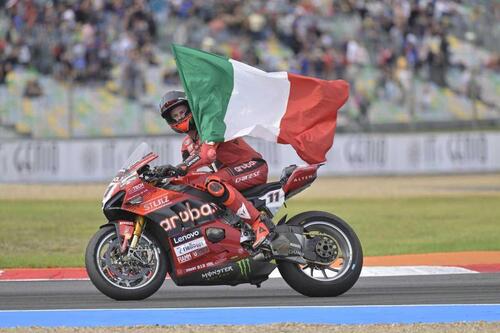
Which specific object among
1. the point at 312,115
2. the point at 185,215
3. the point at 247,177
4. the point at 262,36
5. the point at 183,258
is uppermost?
the point at 262,36

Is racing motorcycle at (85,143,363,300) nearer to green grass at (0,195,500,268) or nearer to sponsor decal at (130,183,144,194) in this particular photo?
sponsor decal at (130,183,144,194)

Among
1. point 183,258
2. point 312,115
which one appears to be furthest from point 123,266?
point 312,115

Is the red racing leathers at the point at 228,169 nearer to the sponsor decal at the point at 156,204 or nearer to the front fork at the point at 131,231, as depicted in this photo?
the sponsor decal at the point at 156,204

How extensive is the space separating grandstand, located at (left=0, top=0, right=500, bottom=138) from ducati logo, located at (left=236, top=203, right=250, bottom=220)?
1483cm

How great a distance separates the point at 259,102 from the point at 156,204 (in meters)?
1.25

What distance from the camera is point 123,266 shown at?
775 cm

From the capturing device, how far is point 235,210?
25.9ft

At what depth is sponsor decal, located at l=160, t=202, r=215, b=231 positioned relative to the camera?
7.89m

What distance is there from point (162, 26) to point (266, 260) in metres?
17.2

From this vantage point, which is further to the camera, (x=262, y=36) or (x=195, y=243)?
(x=262, y=36)

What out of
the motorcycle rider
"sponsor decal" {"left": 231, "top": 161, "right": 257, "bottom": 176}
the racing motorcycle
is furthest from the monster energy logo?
"sponsor decal" {"left": 231, "top": 161, "right": 257, "bottom": 176}

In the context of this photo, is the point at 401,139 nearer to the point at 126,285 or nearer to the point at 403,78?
the point at 403,78

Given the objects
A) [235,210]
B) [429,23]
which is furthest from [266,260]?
[429,23]

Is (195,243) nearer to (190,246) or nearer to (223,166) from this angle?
(190,246)
